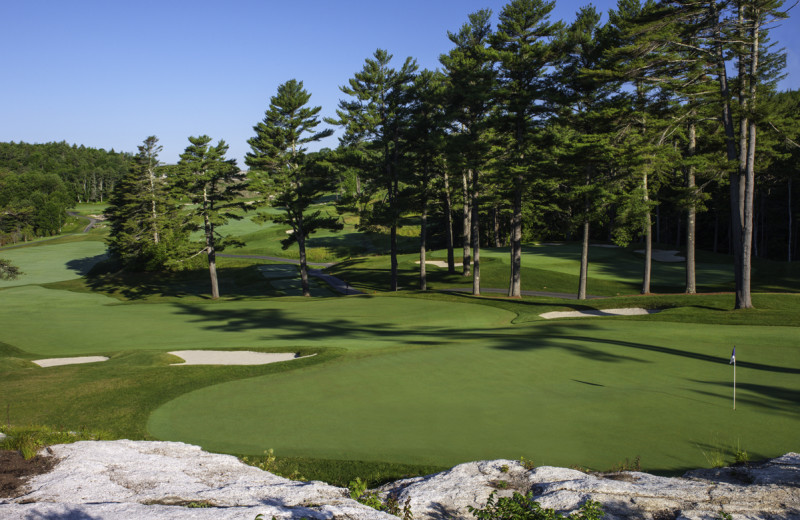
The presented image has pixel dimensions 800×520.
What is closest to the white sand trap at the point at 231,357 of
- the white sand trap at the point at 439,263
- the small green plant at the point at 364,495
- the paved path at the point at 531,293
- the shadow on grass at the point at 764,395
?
the small green plant at the point at 364,495

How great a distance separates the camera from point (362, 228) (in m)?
42.1

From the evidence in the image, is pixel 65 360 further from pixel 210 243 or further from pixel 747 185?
pixel 747 185

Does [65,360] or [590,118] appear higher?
[590,118]

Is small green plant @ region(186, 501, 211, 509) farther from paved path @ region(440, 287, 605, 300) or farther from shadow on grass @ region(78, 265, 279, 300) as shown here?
shadow on grass @ region(78, 265, 279, 300)

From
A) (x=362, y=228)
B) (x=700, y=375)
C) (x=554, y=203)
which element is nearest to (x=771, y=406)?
(x=700, y=375)

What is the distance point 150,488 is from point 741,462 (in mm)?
7977

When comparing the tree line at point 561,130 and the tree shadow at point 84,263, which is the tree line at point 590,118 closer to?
the tree line at point 561,130

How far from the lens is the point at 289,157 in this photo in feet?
141

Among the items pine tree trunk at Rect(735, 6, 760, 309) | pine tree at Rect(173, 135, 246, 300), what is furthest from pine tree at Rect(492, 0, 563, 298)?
pine tree at Rect(173, 135, 246, 300)

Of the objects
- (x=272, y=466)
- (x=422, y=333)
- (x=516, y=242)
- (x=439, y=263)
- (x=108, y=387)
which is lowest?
(x=108, y=387)

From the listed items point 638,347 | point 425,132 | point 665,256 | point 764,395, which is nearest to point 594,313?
point 638,347

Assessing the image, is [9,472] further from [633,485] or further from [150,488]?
[633,485]

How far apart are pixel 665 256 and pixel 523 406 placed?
4058cm

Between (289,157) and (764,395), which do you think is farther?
(289,157)
